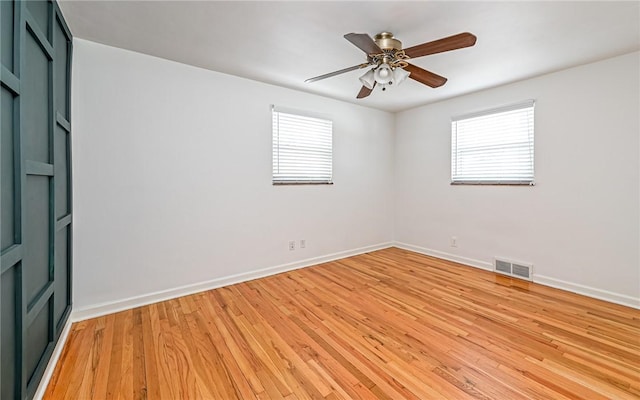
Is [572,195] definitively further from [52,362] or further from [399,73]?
[52,362]

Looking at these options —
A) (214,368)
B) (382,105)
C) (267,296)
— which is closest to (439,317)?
(267,296)

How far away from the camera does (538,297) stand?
9.89 ft

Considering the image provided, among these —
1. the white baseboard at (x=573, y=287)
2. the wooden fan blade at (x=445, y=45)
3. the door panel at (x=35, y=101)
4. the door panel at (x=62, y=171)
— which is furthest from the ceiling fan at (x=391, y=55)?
the white baseboard at (x=573, y=287)

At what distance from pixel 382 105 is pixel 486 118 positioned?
1.55 meters

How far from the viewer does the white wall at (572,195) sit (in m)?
2.83

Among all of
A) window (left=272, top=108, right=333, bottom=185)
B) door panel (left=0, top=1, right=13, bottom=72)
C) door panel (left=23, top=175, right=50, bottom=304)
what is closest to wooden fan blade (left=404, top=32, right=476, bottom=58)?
window (left=272, top=108, right=333, bottom=185)

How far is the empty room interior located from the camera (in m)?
1.73

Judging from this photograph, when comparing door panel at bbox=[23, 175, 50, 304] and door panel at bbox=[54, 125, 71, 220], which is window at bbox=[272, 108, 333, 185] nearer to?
door panel at bbox=[54, 125, 71, 220]

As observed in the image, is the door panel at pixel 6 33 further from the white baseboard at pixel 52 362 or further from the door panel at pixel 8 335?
the white baseboard at pixel 52 362

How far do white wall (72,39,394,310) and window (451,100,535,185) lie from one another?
204 centimetres

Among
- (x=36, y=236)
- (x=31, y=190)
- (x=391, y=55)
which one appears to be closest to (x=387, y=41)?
(x=391, y=55)

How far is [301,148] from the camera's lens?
13.1 feet

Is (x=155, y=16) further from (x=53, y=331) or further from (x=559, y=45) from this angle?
(x=559, y=45)

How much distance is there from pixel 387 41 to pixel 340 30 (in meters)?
0.40
